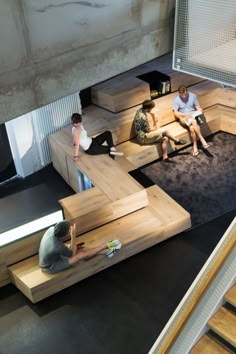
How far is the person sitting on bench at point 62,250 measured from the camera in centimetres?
549

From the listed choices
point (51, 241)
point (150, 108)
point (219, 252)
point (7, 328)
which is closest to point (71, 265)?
point (51, 241)

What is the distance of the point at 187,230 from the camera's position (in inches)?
267

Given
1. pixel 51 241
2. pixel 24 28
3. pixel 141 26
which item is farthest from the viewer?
pixel 51 241

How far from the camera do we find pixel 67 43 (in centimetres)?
455

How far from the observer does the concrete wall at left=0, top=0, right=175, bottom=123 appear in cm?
416

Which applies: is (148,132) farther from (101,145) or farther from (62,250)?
(62,250)

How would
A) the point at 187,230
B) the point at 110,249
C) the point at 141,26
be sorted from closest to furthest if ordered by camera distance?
1. the point at 141,26
2. the point at 110,249
3. the point at 187,230

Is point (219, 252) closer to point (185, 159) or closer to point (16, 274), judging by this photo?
point (16, 274)

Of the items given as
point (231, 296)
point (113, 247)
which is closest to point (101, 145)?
point (113, 247)

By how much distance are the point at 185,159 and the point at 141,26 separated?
3.54 metres

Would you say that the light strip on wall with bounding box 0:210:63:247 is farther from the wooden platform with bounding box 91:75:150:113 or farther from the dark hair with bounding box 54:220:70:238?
the wooden platform with bounding box 91:75:150:113

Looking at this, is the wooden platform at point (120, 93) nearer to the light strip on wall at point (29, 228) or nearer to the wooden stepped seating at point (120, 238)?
the wooden stepped seating at point (120, 238)

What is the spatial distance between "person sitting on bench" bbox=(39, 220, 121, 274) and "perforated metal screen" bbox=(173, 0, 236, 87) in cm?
236

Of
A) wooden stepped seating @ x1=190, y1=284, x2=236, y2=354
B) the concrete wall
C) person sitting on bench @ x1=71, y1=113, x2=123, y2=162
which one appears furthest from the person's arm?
wooden stepped seating @ x1=190, y1=284, x2=236, y2=354
